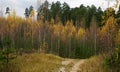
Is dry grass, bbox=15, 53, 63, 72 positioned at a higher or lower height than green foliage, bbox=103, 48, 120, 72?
lower

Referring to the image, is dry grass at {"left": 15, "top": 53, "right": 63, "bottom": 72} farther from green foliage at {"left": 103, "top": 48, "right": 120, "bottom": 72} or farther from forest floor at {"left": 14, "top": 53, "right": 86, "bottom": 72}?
green foliage at {"left": 103, "top": 48, "right": 120, "bottom": 72}

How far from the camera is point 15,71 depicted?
83.7 feet

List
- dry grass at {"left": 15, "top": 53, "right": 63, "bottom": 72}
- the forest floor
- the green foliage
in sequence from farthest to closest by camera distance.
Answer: dry grass at {"left": 15, "top": 53, "right": 63, "bottom": 72} → the forest floor → the green foliage

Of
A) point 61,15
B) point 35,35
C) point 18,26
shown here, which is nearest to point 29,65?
point 35,35

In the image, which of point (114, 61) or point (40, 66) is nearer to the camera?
point (114, 61)

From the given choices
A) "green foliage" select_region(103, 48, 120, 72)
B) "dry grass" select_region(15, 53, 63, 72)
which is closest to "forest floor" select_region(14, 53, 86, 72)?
"dry grass" select_region(15, 53, 63, 72)

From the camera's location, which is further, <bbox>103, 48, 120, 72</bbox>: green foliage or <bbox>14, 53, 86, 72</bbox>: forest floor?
<bbox>14, 53, 86, 72</bbox>: forest floor

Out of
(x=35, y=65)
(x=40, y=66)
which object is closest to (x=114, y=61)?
(x=40, y=66)

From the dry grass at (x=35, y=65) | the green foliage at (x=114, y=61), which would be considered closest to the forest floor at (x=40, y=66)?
the dry grass at (x=35, y=65)

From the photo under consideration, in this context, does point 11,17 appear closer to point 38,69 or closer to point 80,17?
point 80,17

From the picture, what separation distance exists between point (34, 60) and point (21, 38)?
124ft

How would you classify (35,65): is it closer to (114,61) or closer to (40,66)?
(40,66)

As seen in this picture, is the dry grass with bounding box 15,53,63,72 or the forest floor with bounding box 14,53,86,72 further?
the dry grass with bounding box 15,53,63,72

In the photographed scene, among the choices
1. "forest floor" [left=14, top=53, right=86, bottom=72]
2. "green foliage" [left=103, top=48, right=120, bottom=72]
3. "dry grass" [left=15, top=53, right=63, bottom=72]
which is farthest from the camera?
"dry grass" [left=15, top=53, right=63, bottom=72]
